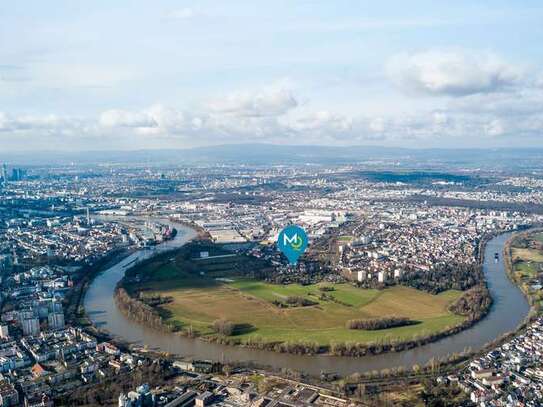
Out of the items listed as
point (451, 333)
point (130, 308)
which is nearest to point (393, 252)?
point (451, 333)

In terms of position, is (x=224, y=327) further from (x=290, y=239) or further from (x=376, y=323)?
(x=376, y=323)

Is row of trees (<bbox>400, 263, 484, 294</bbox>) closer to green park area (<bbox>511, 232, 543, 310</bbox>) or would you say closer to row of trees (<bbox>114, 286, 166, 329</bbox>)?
green park area (<bbox>511, 232, 543, 310</bbox>)

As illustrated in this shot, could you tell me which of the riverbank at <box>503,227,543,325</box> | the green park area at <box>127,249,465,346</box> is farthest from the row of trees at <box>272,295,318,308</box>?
the riverbank at <box>503,227,543,325</box>

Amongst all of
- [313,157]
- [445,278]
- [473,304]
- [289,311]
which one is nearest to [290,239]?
[289,311]

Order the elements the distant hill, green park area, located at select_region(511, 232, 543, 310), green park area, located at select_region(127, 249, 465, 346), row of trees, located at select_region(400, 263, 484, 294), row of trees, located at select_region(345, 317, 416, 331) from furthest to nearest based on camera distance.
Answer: the distant hill < row of trees, located at select_region(400, 263, 484, 294) < green park area, located at select_region(511, 232, 543, 310) < row of trees, located at select_region(345, 317, 416, 331) < green park area, located at select_region(127, 249, 465, 346)

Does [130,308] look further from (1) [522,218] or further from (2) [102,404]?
(1) [522,218]

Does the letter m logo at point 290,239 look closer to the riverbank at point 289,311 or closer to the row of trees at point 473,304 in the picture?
the riverbank at point 289,311
